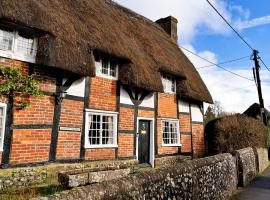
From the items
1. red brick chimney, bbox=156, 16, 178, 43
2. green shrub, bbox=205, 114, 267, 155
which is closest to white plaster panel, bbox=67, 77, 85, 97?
green shrub, bbox=205, 114, 267, 155

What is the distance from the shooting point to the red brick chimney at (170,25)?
17.8 m

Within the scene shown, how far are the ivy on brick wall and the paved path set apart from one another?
644cm

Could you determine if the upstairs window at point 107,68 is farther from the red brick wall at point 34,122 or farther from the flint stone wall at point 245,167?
the flint stone wall at point 245,167

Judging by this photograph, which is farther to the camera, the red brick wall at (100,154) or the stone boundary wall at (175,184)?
the red brick wall at (100,154)

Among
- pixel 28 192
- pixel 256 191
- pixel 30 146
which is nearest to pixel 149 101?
pixel 256 191

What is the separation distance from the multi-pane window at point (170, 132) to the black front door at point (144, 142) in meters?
1.13

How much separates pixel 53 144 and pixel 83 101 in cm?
179

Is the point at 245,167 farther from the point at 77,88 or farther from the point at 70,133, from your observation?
the point at 77,88

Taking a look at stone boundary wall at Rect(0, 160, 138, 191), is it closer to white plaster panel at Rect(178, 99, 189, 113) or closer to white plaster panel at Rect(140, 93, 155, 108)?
white plaster panel at Rect(140, 93, 155, 108)

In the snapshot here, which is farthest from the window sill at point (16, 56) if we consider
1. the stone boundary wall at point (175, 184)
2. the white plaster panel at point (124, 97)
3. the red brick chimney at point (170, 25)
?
the red brick chimney at point (170, 25)

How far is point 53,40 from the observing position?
7348 mm

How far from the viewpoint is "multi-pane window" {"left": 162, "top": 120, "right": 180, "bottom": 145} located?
1197cm

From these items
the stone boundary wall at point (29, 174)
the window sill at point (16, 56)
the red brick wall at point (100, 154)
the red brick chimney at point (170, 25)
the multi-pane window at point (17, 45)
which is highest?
the red brick chimney at point (170, 25)

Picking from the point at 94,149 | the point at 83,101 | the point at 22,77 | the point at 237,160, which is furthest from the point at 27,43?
the point at 237,160
